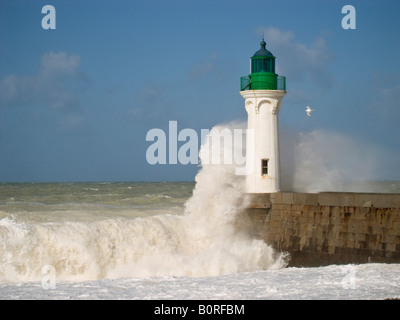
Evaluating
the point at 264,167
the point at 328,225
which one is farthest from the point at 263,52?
the point at 328,225

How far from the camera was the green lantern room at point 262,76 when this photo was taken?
48.0 feet

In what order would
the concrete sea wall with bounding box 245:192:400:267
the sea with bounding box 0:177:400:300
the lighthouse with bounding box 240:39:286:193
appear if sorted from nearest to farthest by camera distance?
the sea with bounding box 0:177:400:300 → the concrete sea wall with bounding box 245:192:400:267 → the lighthouse with bounding box 240:39:286:193

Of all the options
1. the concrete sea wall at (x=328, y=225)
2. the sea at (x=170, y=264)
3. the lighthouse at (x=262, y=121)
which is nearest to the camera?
the sea at (x=170, y=264)

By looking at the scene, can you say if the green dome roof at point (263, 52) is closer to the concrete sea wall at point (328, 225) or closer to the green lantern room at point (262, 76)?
the green lantern room at point (262, 76)

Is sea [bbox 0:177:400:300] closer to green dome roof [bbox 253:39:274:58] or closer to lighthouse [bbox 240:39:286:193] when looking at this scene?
lighthouse [bbox 240:39:286:193]

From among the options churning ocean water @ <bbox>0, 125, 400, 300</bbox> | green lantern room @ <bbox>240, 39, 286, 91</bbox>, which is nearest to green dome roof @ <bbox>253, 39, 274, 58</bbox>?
green lantern room @ <bbox>240, 39, 286, 91</bbox>

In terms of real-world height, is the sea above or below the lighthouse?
below

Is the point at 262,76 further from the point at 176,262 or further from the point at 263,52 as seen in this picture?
the point at 176,262

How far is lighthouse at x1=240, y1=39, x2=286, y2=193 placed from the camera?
14.6m

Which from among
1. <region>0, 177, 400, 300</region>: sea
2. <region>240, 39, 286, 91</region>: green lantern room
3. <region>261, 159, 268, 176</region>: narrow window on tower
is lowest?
<region>0, 177, 400, 300</region>: sea

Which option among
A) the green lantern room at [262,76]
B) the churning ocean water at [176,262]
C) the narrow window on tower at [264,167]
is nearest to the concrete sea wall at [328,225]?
the churning ocean water at [176,262]

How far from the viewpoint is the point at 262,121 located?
14594mm

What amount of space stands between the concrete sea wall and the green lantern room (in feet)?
7.99
